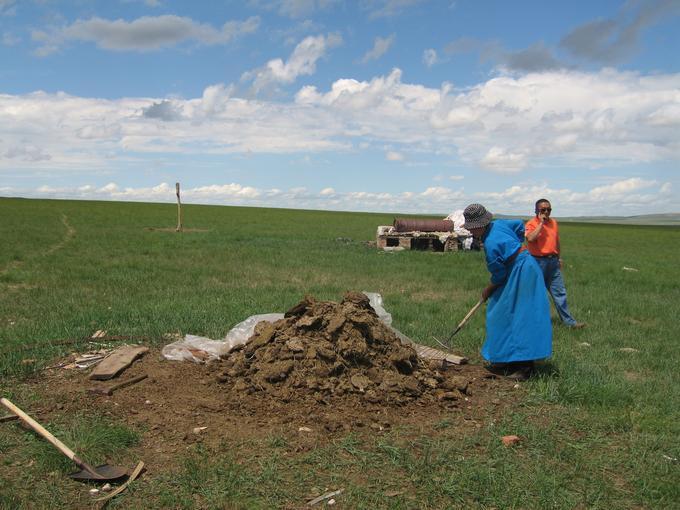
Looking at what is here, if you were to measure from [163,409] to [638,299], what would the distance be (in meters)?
9.99

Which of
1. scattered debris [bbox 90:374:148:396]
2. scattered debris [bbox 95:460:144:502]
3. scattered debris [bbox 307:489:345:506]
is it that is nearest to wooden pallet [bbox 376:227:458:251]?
scattered debris [bbox 90:374:148:396]

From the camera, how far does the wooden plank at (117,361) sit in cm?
562

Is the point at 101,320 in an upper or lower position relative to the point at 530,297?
lower

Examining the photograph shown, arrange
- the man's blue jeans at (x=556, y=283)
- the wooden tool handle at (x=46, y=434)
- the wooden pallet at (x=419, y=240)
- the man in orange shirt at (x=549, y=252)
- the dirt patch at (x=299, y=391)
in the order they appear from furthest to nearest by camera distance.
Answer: the wooden pallet at (x=419, y=240), the man's blue jeans at (x=556, y=283), the man in orange shirt at (x=549, y=252), the dirt patch at (x=299, y=391), the wooden tool handle at (x=46, y=434)

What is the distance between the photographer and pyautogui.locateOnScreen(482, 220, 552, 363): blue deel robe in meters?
5.82

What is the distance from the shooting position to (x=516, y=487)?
3951 millimetres

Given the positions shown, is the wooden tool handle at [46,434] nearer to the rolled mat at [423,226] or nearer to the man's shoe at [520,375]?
the man's shoe at [520,375]

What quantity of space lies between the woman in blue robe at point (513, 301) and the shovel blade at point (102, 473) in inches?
147

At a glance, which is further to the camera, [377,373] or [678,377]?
[678,377]

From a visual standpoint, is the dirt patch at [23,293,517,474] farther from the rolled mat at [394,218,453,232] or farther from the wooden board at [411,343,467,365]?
the rolled mat at [394,218,453,232]

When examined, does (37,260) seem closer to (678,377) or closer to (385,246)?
(385,246)

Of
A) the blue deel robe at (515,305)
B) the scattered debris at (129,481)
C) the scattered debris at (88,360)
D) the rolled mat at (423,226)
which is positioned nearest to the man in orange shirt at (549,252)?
the blue deel robe at (515,305)

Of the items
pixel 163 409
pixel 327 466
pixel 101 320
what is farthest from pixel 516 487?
pixel 101 320

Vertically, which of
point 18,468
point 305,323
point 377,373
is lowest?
point 18,468
